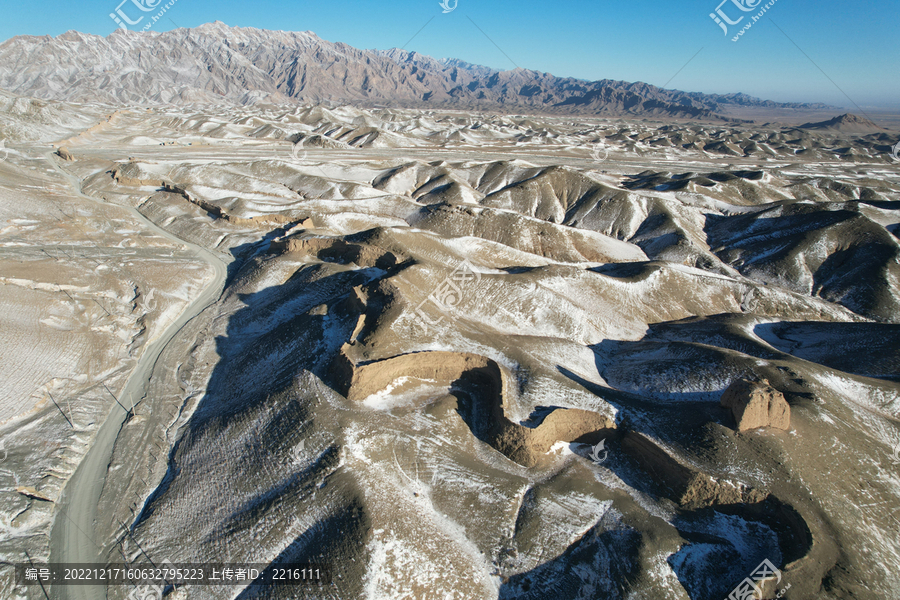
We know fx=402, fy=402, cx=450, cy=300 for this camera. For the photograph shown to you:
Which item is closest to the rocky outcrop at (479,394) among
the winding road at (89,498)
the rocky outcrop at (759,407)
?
the rocky outcrop at (759,407)

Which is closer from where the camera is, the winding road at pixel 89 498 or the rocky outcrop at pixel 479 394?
the winding road at pixel 89 498

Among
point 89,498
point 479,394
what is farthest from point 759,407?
point 89,498

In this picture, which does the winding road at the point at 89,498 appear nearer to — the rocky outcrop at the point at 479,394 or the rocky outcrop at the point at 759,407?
the rocky outcrop at the point at 479,394

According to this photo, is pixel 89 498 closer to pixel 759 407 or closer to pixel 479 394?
pixel 479 394

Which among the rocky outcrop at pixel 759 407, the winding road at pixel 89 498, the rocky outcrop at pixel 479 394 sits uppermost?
the rocky outcrop at pixel 759 407

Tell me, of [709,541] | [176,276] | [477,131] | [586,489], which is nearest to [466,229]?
[176,276]

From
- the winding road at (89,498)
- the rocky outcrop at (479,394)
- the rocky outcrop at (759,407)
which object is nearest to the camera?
the winding road at (89,498)

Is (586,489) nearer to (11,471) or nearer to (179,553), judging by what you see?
(179,553)

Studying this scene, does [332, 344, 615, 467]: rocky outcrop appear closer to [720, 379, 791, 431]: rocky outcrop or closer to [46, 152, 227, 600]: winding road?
[720, 379, 791, 431]: rocky outcrop

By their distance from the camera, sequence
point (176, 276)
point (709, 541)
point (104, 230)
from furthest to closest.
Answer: point (104, 230), point (176, 276), point (709, 541)
